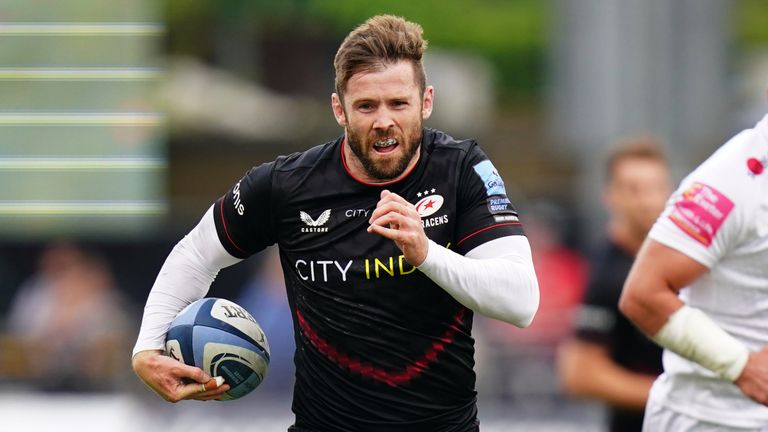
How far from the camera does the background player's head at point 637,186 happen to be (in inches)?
285

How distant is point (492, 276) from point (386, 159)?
55 centimetres

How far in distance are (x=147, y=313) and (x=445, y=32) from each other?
2996 centimetres

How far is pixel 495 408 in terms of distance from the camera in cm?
1109

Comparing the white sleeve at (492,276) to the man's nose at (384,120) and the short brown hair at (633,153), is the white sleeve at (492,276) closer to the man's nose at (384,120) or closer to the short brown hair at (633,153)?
the man's nose at (384,120)

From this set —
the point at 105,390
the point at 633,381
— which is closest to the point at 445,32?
the point at 105,390

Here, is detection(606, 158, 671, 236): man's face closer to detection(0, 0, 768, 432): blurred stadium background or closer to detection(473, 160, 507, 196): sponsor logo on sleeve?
detection(473, 160, 507, 196): sponsor logo on sleeve

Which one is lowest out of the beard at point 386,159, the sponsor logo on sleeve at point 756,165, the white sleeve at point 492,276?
the white sleeve at point 492,276

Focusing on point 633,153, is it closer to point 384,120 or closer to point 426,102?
point 426,102

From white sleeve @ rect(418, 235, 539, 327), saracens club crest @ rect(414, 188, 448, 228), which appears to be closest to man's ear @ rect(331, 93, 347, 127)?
saracens club crest @ rect(414, 188, 448, 228)

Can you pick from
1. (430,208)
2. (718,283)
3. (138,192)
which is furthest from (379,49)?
(138,192)

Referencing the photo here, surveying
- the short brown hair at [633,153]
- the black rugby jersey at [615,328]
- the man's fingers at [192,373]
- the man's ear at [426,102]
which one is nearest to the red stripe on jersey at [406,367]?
the man's fingers at [192,373]

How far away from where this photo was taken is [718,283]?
512 cm

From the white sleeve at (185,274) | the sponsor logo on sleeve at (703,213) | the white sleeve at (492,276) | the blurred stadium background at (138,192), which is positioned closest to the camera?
the white sleeve at (492,276)

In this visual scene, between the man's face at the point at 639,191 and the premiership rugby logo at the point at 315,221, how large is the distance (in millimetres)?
2434
